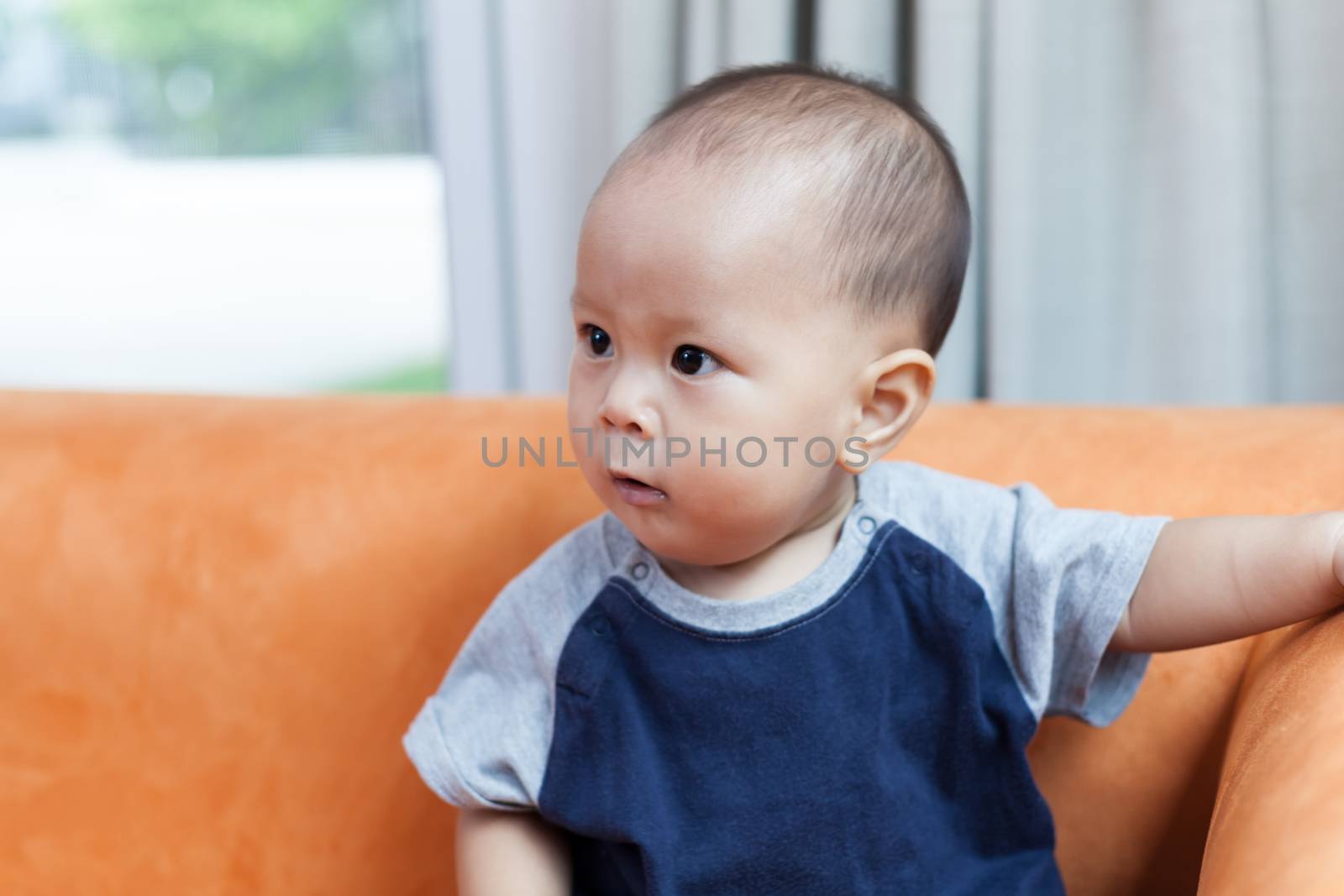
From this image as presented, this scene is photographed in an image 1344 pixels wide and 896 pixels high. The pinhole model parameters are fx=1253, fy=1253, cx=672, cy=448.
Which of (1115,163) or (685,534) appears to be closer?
(685,534)

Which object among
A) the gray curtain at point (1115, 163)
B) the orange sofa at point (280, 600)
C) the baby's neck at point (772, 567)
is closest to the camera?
the baby's neck at point (772, 567)

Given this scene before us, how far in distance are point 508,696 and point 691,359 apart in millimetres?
286

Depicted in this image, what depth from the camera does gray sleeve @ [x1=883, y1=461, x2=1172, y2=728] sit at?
0.85 metres

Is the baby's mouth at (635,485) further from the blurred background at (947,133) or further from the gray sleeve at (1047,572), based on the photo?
the blurred background at (947,133)

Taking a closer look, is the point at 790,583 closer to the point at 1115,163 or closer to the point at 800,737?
the point at 800,737

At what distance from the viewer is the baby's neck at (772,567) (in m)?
0.87

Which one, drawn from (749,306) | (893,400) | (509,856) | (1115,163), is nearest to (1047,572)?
(893,400)

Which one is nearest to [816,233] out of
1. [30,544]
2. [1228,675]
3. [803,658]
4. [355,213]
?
[803,658]

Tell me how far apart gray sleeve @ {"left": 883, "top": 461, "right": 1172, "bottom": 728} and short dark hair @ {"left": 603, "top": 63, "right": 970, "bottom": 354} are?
13 centimetres

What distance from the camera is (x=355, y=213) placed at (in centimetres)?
303

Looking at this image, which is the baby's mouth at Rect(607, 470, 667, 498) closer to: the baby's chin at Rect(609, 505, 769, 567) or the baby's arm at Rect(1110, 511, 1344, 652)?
the baby's chin at Rect(609, 505, 769, 567)

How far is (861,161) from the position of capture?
0.80 metres

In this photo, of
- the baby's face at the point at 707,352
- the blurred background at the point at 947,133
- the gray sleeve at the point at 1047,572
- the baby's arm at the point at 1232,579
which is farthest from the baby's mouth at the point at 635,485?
the blurred background at the point at 947,133

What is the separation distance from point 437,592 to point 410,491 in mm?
96
